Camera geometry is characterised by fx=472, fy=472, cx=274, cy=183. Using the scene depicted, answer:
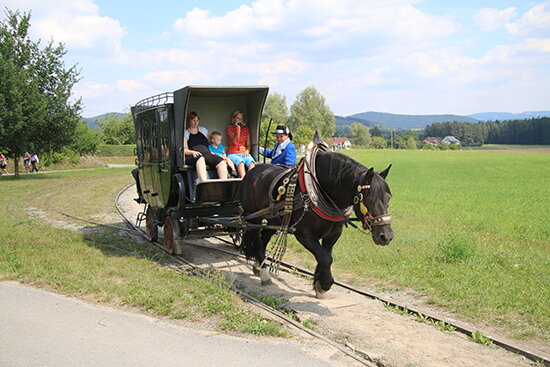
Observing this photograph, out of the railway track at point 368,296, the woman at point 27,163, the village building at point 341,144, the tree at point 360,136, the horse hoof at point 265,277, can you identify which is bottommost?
the railway track at point 368,296

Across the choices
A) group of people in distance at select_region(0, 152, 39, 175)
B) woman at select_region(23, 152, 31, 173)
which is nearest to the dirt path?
group of people in distance at select_region(0, 152, 39, 175)

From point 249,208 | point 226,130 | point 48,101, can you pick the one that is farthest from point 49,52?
point 249,208

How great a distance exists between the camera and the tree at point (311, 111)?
95750mm

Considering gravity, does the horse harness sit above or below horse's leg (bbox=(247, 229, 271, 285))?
above

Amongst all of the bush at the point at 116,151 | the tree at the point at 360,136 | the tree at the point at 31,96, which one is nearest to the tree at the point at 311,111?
the bush at the point at 116,151

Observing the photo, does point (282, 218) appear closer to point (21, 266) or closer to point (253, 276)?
point (253, 276)

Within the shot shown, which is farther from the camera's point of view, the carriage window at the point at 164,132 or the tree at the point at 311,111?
the tree at the point at 311,111

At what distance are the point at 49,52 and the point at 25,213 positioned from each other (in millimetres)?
17915

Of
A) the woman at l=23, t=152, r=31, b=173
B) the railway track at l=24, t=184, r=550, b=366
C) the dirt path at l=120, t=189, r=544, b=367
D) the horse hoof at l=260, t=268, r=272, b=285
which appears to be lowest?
the dirt path at l=120, t=189, r=544, b=367

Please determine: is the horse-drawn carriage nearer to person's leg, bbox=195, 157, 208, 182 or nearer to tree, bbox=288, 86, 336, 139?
person's leg, bbox=195, 157, 208, 182

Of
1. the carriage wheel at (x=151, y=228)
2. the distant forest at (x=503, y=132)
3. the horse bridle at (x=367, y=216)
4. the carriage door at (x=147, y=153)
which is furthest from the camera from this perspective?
the distant forest at (x=503, y=132)

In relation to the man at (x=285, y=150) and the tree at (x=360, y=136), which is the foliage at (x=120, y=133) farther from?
the tree at (x=360, y=136)

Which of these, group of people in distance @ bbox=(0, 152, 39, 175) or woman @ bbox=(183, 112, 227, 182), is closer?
woman @ bbox=(183, 112, 227, 182)

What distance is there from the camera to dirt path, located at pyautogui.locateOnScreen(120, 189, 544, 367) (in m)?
4.66
